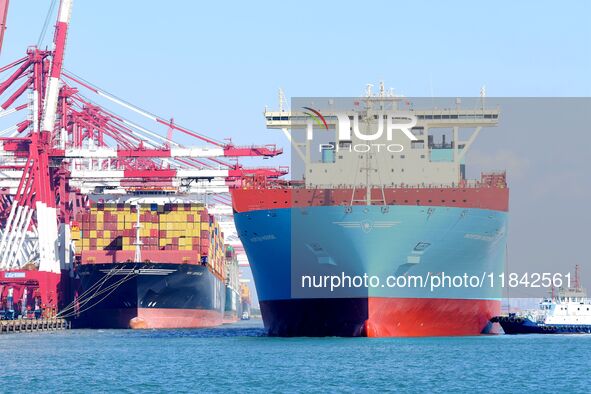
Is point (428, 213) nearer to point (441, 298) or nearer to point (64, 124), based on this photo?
point (441, 298)

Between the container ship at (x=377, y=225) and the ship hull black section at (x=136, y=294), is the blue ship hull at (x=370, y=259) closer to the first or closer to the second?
the container ship at (x=377, y=225)

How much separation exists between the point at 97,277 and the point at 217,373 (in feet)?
144

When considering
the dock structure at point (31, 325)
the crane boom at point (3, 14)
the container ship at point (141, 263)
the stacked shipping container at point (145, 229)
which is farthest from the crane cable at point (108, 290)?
the crane boom at point (3, 14)

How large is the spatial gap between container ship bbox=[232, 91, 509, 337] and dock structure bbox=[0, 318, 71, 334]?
1953 centimetres

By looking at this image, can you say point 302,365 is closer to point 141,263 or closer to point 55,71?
point 141,263

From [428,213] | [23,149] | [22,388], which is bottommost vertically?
[22,388]

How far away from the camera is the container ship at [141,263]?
287 ft

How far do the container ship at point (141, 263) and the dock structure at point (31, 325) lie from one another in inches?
131

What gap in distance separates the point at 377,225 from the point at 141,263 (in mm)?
31590

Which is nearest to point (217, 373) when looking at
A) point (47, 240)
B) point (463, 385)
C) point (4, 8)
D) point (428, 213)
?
point (463, 385)

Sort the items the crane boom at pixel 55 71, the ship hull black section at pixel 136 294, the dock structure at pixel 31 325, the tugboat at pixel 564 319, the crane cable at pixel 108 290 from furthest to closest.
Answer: the ship hull black section at pixel 136 294
the crane cable at pixel 108 290
the crane boom at pixel 55 71
the dock structure at pixel 31 325
the tugboat at pixel 564 319

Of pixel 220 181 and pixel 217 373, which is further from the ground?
pixel 220 181

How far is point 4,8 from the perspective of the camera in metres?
60.2

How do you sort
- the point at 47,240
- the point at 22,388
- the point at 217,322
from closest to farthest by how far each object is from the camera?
the point at 22,388, the point at 47,240, the point at 217,322
